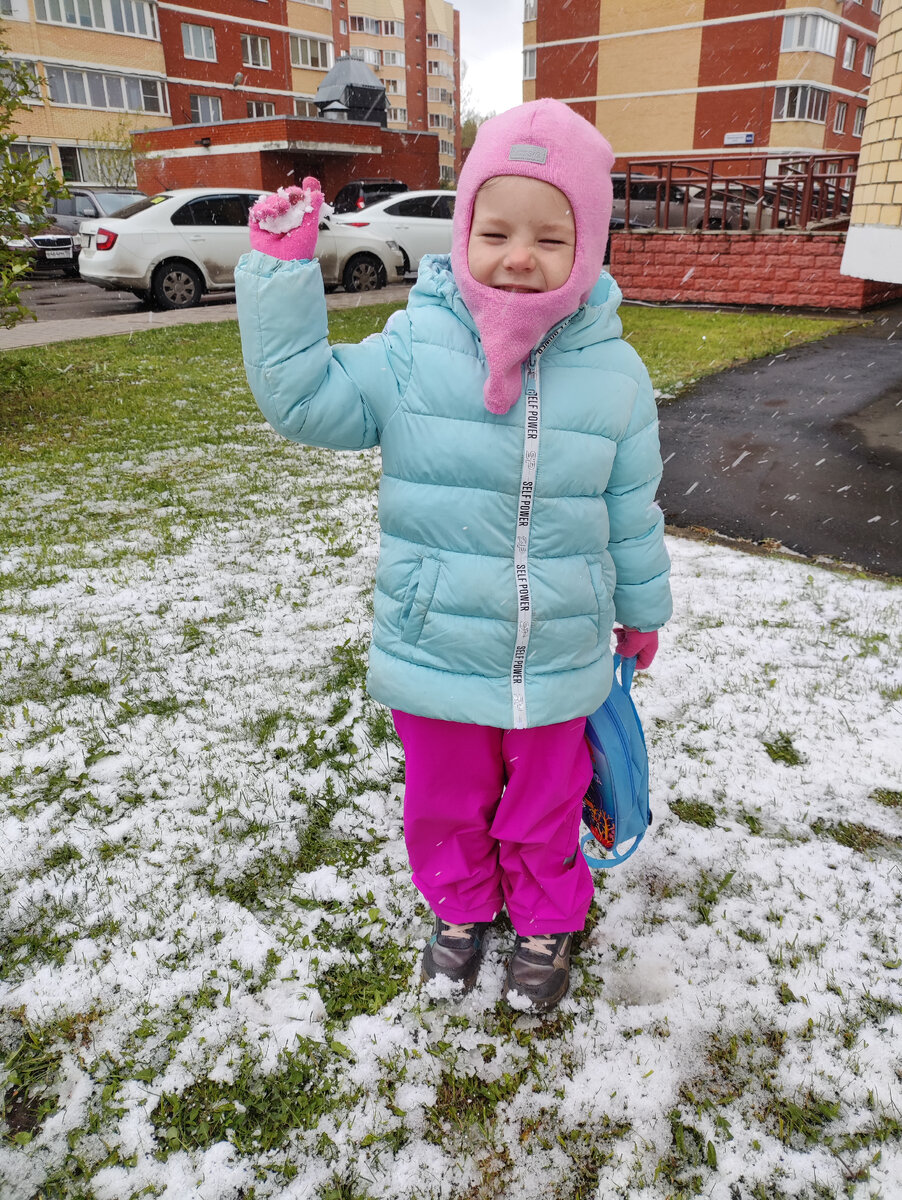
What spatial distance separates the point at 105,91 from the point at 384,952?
126 ft

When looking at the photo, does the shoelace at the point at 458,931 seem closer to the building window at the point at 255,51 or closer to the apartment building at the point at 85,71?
the apartment building at the point at 85,71

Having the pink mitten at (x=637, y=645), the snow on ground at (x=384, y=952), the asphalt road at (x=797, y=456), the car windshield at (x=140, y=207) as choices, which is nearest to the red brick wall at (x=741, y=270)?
the asphalt road at (x=797, y=456)

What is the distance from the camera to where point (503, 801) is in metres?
1.79

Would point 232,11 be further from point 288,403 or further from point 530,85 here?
point 288,403

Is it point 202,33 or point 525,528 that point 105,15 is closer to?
point 202,33

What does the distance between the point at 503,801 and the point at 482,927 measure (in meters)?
0.47

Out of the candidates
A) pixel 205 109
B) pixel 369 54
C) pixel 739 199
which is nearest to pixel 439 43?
pixel 369 54

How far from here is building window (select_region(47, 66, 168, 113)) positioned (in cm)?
3055

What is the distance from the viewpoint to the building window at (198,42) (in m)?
34.1

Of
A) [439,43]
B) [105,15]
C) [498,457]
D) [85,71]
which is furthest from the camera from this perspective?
[439,43]

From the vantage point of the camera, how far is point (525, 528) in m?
1.57

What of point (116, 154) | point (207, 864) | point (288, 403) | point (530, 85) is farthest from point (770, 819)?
point (530, 85)

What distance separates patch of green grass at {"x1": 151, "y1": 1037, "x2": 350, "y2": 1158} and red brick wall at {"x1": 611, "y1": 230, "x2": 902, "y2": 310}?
12608mm

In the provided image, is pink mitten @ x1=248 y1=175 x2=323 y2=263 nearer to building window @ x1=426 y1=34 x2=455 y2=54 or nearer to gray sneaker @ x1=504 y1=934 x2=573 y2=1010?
gray sneaker @ x1=504 y1=934 x2=573 y2=1010
